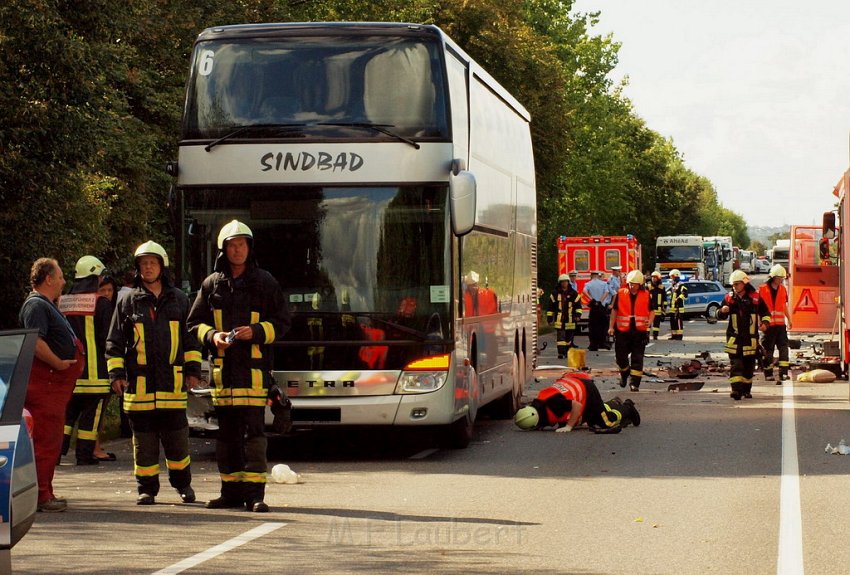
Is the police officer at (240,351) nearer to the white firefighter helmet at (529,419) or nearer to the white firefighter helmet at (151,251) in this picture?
the white firefighter helmet at (151,251)

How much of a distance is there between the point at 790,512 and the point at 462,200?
4.43 metres

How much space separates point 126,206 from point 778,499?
19.6 m

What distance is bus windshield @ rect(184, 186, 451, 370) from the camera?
14.1 m

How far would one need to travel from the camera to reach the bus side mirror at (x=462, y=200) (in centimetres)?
Result: 1391

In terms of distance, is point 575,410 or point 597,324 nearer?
point 575,410

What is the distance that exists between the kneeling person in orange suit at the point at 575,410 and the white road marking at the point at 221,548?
736 cm

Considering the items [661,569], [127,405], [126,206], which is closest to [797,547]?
[661,569]

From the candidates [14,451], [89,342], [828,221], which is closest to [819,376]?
[828,221]

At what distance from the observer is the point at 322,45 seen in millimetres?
14562

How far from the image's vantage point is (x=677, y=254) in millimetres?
75750

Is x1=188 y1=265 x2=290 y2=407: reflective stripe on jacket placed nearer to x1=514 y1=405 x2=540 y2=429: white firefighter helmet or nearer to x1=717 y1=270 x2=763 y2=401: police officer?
x1=514 y1=405 x2=540 y2=429: white firefighter helmet

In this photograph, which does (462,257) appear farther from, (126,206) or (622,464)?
(126,206)

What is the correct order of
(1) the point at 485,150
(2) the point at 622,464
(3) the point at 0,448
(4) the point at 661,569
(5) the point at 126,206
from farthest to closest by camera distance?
(5) the point at 126,206
(1) the point at 485,150
(2) the point at 622,464
(4) the point at 661,569
(3) the point at 0,448

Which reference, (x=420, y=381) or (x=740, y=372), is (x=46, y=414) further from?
(x=740, y=372)
